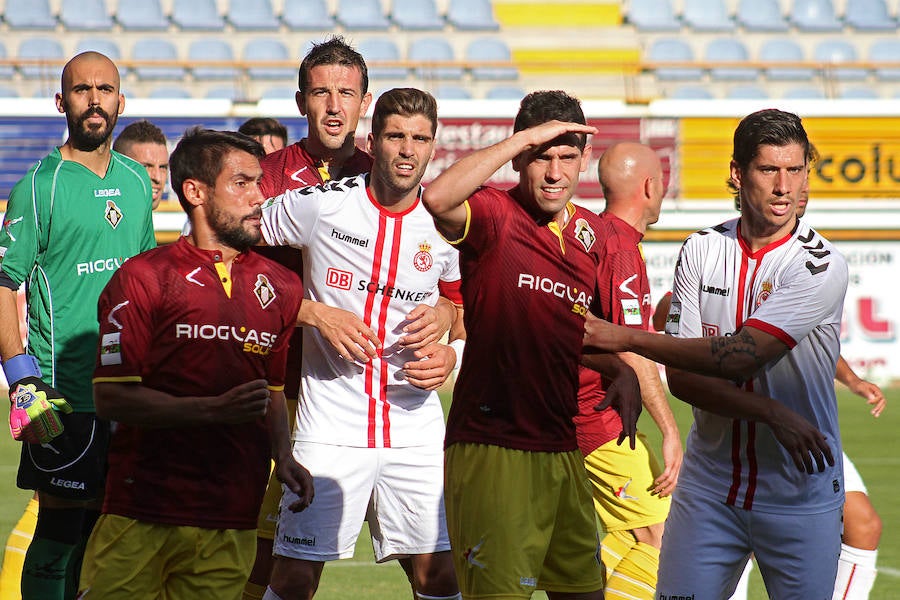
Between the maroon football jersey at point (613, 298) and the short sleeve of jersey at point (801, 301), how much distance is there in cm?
69

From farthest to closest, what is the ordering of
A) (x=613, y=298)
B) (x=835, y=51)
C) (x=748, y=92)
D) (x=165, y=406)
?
(x=835, y=51)
(x=748, y=92)
(x=613, y=298)
(x=165, y=406)

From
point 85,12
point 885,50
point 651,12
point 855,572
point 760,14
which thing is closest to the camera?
point 855,572

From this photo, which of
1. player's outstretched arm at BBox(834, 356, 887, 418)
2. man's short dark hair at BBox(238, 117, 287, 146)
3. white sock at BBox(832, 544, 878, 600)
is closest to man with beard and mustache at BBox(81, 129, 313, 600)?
white sock at BBox(832, 544, 878, 600)

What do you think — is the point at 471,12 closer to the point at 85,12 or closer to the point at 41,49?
the point at 85,12

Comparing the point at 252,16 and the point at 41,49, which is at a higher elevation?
the point at 252,16

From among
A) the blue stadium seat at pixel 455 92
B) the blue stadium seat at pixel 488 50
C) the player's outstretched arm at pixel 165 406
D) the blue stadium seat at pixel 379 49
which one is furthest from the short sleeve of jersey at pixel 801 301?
the blue stadium seat at pixel 488 50

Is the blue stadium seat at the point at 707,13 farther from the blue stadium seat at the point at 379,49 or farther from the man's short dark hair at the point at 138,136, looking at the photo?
the man's short dark hair at the point at 138,136

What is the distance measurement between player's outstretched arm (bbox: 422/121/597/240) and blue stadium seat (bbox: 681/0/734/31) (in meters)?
20.3

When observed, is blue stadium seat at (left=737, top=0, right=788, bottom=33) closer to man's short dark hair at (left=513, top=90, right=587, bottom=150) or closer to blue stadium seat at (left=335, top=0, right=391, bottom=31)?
blue stadium seat at (left=335, top=0, right=391, bottom=31)

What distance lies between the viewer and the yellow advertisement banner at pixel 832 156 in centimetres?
1753

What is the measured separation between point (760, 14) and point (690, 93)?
3851 millimetres

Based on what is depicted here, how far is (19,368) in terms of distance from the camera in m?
5.03

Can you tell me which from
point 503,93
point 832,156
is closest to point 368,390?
point 832,156

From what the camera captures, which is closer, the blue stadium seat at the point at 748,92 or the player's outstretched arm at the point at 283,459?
the player's outstretched arm at the point at 283,459
